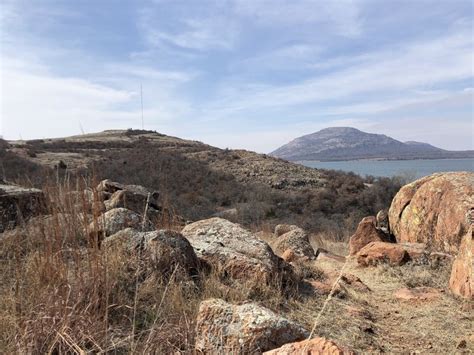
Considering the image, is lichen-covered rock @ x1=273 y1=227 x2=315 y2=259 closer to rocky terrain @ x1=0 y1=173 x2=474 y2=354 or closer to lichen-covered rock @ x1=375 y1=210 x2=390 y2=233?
rocky terrain @ x1=0 y1=173 x2=474 y2=354

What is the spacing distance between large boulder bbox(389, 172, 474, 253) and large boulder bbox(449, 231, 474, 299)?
1.32 m

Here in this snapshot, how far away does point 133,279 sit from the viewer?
3.87 metres

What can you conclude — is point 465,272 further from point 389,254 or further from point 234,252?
point 234,252

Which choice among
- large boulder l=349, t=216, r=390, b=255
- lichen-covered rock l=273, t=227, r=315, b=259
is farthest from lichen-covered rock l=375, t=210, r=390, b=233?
lichen-covered rock l=273, t=227, r=315, b=259

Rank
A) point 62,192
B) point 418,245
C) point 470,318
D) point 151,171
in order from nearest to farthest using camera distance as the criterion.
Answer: point 62,192 → point 470,318 → point 418,245 → point 151,171

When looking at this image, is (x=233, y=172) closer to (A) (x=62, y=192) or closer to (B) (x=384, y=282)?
(B) (x=384, y=282)

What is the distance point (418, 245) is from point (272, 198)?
52.0ft

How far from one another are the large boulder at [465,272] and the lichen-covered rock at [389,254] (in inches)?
46.3

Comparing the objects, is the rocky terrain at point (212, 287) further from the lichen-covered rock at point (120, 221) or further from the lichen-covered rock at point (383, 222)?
the lichen-covered rock at point (383, 222)

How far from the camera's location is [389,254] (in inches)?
281

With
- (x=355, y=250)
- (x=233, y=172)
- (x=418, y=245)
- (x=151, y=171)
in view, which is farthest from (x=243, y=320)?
(x=233, y=172)

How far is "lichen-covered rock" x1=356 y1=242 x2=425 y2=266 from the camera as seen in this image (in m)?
7.01

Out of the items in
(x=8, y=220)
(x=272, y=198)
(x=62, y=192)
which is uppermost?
(x=62, y=192)

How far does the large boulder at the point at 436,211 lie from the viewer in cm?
707
